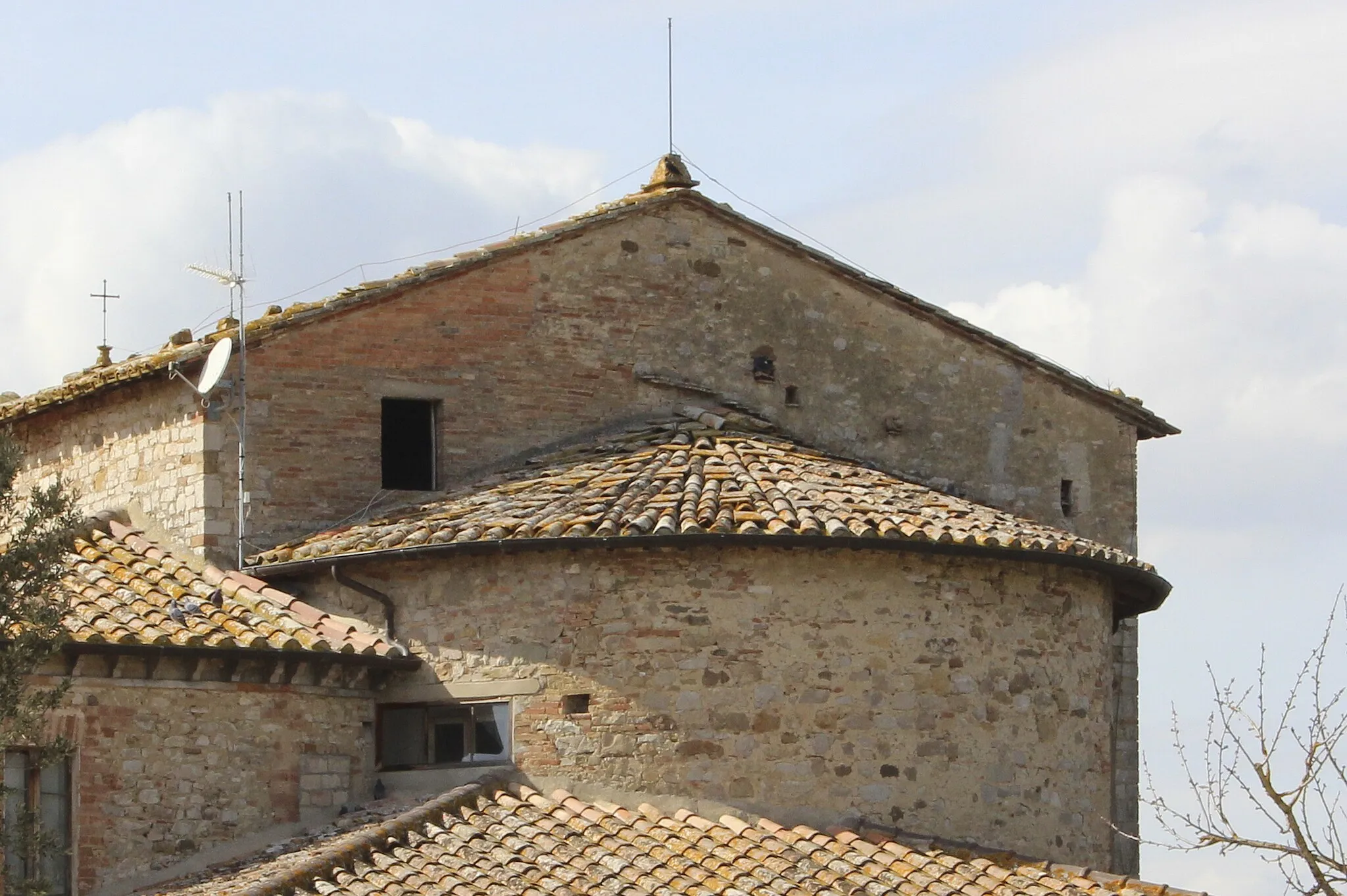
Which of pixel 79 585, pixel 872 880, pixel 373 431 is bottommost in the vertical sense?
pixel 872 880

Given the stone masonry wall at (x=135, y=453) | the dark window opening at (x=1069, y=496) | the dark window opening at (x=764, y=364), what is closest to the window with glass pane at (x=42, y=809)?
the stone masonry wall at (x=135, y=453)

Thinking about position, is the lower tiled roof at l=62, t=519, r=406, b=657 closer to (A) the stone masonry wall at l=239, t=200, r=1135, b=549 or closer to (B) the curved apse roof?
(B) the curved apse roof

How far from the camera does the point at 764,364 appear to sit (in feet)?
68.0

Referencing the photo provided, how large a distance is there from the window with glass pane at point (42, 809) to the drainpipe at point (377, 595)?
8.59 ft

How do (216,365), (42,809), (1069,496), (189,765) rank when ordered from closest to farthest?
1. (42,809)
2. (189,765)
3. (216,365)
4. (1069,496)

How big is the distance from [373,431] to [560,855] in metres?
4.72

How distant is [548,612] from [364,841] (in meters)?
2.33

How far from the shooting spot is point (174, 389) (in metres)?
19.2

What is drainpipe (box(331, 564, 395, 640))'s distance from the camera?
17.8 metres

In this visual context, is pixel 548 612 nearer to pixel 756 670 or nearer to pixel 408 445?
pixel 756 670

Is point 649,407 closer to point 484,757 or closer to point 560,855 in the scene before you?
point 484,757

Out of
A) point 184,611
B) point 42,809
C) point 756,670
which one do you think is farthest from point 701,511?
point 42,809

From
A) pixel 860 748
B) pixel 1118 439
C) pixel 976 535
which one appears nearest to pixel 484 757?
pixel 860 748

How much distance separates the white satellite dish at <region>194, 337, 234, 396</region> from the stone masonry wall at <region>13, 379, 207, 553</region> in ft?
1.05
